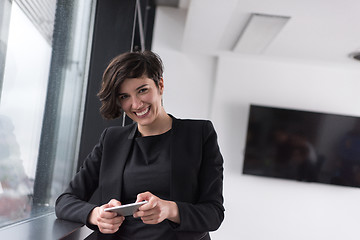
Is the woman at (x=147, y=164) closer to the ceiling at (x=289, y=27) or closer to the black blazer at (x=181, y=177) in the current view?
the black blazer at (x=181, y=177)

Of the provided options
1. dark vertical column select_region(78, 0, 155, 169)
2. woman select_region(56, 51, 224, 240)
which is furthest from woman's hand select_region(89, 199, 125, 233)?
dark vertical column select_region(78, 0, 155, 169)

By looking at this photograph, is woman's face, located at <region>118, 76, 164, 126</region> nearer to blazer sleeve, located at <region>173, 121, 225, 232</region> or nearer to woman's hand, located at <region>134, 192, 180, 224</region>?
blazer sleeve, located at <region>173, 121, 225, 232</region>

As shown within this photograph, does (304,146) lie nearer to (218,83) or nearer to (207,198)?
(218,83)

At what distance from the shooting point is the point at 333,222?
188 inches

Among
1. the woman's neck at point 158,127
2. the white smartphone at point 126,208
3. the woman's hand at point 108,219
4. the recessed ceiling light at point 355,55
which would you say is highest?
the recessed ceiling light at point 355,55

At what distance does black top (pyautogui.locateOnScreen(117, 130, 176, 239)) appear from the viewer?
1335 mm

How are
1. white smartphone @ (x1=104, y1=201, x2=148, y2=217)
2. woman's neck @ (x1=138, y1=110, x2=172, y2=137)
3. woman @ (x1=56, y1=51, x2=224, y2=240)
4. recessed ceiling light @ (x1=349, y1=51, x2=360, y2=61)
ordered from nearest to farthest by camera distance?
white smartphone @ (x1=104, y1=201, x2=148, y2=217) → woman @ (x1=56, y1=51, x2=224, y2=240) → woman's neck @ (x1=138, y1=110, x2=172, y2=137) → recessed ceiling light @ (x1=349, y1=51, x2=360, y2=61)

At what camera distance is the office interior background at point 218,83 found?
4.74 feet

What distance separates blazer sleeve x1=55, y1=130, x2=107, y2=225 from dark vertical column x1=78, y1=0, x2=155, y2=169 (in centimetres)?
61

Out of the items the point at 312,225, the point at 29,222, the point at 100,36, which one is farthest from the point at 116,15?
the point at 312,225

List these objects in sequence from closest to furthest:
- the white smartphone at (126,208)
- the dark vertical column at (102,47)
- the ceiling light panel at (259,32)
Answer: the white smartphone at (126,208), the dark vertical column at (102,47), the ceiling light panel at (259,32)

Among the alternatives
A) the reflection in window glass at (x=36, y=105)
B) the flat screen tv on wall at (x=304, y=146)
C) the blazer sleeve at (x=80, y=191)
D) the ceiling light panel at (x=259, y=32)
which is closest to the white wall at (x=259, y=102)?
the flat screen tv on wall at (x=304, y=146)

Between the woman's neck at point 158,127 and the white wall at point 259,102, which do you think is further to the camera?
the white wall at point 259,102

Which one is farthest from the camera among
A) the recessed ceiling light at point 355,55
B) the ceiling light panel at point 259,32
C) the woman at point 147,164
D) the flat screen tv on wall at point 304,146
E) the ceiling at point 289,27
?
the flat screen tv on wall at point 304,146
